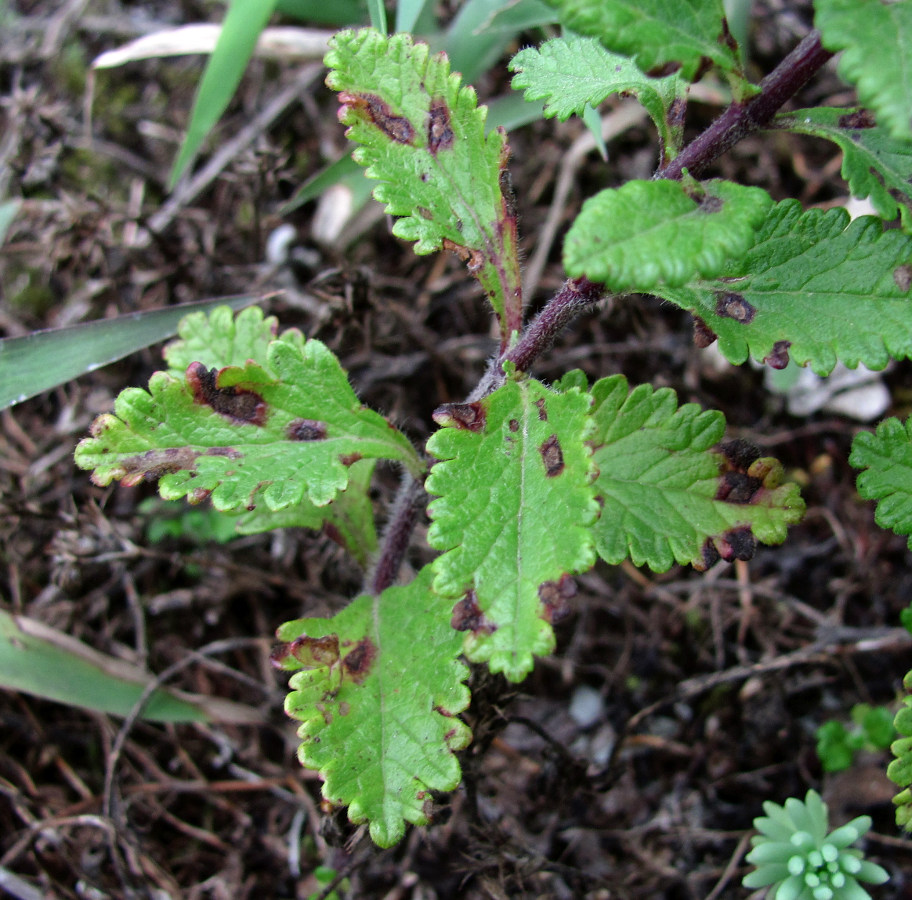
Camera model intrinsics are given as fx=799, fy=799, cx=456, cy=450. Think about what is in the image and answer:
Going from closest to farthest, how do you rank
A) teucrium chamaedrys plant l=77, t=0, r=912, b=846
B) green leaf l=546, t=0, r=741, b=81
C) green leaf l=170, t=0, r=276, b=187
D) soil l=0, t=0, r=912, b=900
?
1. green leaf l=546, t=0, r=741, b=81
2. teucrium chamaedrys plant l=77, t=0, r=912, b=846
3. soil l=0, t=0, r=912, b=900
4. green leaf l=170, t=0, r=276, b=187

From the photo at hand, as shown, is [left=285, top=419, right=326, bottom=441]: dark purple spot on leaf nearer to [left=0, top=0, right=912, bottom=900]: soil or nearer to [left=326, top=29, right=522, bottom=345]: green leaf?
[left=0, top=0, right=912, bottom=900]: soil

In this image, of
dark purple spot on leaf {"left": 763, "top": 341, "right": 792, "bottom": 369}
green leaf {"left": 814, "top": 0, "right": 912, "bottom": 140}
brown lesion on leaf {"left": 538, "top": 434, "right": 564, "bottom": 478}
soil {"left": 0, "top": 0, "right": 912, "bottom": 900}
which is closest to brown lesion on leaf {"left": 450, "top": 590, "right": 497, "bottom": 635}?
brown lesion on leaf {"left": 538, "top": 434, "right": 564, "bottom": 478}

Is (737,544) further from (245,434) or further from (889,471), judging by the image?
(245,434)

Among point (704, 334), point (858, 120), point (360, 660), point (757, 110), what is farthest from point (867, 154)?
point (360, 660)

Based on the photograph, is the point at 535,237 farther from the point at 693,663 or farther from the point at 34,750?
the point at 34,750

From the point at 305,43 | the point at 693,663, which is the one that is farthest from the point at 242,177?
the point at 693,663

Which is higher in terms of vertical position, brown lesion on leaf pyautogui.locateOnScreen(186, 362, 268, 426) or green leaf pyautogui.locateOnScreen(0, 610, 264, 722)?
brown lesion on leaf pyautogui.locateOnScreen(186, 362, 268, 426)

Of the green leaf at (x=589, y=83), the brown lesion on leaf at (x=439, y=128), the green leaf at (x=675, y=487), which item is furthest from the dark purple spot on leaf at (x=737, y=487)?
the brown lesion on leaf at (x=439, y=128)
